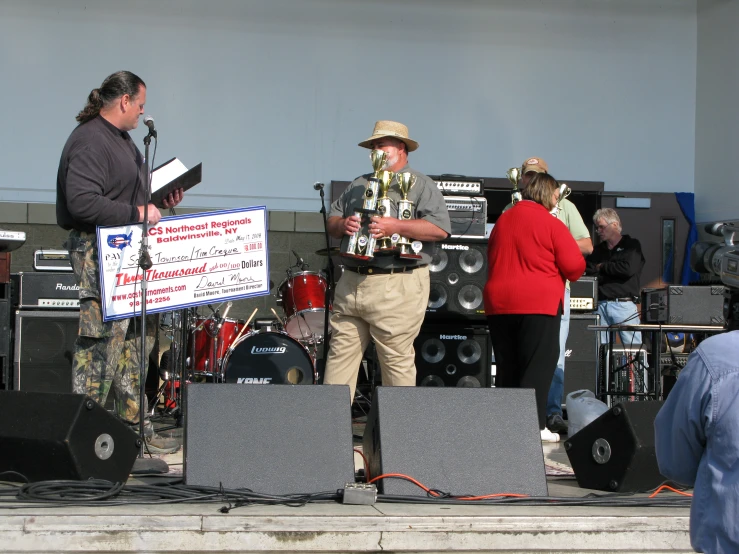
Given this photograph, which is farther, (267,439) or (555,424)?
(555,424)

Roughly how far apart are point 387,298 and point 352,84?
4143mm

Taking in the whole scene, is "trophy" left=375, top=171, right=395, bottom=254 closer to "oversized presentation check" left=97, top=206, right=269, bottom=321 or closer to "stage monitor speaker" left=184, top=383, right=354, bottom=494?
"oversized presentation check" left=97, top=206, right=269, bottom=321

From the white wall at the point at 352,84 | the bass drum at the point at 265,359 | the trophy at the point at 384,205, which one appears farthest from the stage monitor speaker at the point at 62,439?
the white wall at the point at 352,84

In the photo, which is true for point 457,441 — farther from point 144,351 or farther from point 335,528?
point 144,351

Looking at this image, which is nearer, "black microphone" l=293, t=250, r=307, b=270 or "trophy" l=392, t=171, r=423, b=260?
"trophy" l=392, t=171, r=423, b=260

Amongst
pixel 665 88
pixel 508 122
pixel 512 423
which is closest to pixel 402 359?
pixel 512 423

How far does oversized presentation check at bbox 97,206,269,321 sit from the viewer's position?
434 cm

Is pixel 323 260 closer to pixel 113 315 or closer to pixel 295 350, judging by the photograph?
pixel 295 350

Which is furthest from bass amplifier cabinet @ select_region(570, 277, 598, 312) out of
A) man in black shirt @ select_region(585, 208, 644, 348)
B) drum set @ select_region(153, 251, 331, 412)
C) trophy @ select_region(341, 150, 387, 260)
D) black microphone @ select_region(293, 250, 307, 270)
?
trophy @ select_region(341, 150, 387, 260)

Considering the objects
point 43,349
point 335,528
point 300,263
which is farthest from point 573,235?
point 43,349

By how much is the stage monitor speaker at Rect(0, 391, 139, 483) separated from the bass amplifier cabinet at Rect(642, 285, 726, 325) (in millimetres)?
3927

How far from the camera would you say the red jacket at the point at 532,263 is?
4.97m

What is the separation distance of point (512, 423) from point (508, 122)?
17.7 ft

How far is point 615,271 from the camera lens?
7395mm
